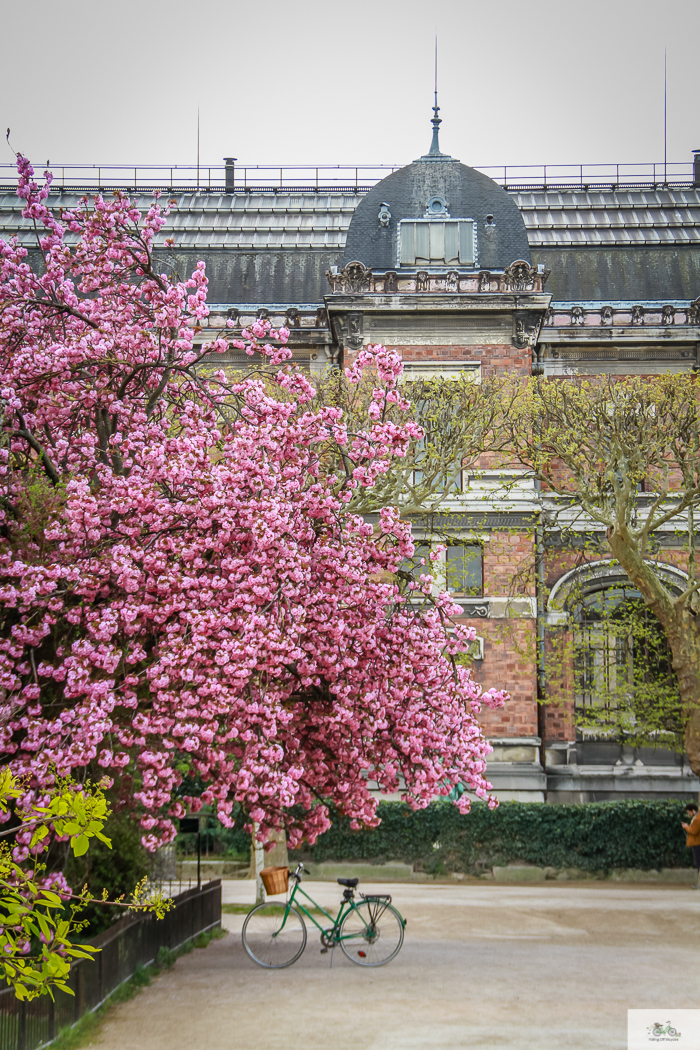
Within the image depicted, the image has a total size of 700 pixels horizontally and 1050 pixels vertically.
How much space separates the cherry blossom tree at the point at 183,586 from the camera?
9.35 meters

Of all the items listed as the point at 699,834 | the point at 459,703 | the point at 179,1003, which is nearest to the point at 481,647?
the point at 699,834

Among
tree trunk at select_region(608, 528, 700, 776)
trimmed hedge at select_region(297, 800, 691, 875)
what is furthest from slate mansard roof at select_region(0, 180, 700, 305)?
trimmed hedge at select_region(297, 800, 691, 875)

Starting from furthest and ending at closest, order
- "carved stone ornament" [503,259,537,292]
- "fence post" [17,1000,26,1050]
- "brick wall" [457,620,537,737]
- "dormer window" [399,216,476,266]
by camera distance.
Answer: "dormer window" [399,216,476,266]
"carved stone ornament" [503,259,537,292]
"brick wall" [457,620,537,737]
"fence post" [17,1000,26,1050]

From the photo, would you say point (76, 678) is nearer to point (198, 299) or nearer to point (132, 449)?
point (132, 449)

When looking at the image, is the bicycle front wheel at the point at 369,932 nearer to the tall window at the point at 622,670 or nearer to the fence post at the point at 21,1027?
the fence post at the point at 21,1027

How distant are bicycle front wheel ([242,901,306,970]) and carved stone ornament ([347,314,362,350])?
16.5 m

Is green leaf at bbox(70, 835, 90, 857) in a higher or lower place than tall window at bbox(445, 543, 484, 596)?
lower

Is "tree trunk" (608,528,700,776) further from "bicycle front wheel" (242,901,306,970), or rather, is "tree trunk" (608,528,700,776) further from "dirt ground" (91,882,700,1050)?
"bicycle front wheel" (242,901,306,970)

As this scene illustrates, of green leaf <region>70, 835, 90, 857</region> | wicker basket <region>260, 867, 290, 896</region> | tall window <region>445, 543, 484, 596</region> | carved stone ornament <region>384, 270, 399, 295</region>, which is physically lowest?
wicker basket <region>260, 867, 290, 896</region>

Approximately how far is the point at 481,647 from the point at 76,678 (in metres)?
16.8

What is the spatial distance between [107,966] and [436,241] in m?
21.3

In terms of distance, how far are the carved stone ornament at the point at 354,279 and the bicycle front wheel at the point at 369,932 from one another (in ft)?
56.5

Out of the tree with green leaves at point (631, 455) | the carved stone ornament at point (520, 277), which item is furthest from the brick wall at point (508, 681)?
the carved stone ornament at point (520, 277)

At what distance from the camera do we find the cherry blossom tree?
30.7 ft
